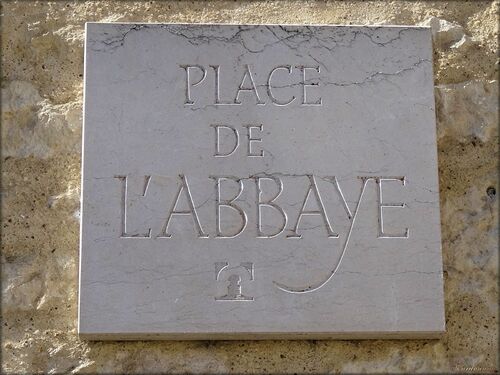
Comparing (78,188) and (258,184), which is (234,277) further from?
(78,188)

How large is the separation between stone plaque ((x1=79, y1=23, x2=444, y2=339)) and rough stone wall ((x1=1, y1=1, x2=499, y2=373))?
0.37ft

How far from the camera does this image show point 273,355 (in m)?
3.10

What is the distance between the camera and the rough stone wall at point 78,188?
3.09 meters

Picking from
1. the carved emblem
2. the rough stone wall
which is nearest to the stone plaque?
the carved emblem

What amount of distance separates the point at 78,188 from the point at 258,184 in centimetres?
63

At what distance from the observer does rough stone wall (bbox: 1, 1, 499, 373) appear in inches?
122

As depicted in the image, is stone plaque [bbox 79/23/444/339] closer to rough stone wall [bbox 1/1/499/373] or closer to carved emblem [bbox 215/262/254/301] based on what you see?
carved emblem [bbox 215/262/254/301]

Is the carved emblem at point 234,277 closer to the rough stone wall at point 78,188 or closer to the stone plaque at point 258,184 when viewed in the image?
the stone plaque at point 258,184

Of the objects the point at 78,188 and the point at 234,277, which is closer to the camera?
the point at 234,277

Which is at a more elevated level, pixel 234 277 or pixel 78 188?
pixel 78 188

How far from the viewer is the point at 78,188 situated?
10.5 ft

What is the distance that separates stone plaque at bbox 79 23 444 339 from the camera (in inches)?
119

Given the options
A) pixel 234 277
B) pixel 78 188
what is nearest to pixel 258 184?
pixel 234 277

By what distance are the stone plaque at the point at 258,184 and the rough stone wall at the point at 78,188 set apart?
0.37 ft
